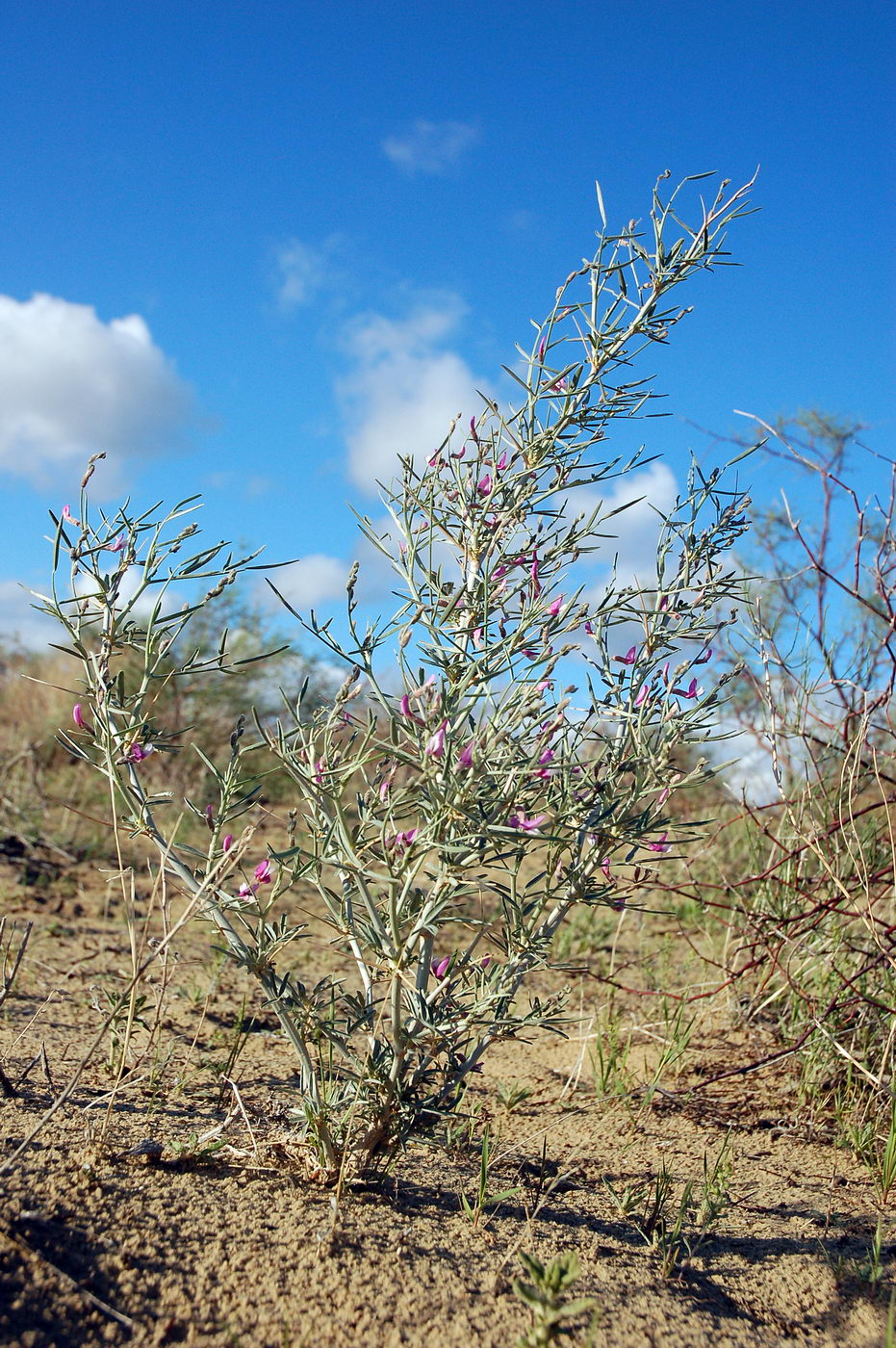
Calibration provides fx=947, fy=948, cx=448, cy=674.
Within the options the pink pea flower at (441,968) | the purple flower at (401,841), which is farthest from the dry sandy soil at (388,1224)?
the purple flower at (401,841)

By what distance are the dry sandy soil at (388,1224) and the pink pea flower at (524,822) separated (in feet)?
1.66

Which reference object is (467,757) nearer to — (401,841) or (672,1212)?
(401,841)

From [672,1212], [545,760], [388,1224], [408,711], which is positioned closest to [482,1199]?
[388,1224]

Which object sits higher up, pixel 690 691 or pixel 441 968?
pixel 690 691

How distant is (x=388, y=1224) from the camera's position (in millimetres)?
1993

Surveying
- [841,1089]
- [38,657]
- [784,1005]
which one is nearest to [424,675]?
[841,1089]

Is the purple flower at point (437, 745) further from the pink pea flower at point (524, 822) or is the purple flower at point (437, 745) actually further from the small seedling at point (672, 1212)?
the small seedling at point (672, 1212)

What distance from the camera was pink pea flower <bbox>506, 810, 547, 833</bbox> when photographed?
1.89 meters

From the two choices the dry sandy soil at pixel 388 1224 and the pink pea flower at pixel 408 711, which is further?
the pink pea flower at pixel 408 711

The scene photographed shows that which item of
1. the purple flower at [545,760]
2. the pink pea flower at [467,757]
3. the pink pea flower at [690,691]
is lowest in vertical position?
the pink pea flower at [467,757]

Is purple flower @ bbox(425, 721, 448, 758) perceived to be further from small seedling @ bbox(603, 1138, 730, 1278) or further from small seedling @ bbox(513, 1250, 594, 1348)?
small seedling @ bbox(603, 1138, 730, 1278)

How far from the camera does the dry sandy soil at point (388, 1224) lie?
1674 millimetres

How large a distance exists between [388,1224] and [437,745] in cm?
A: 104

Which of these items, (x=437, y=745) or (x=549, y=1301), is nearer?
(x=549, y=1301)
